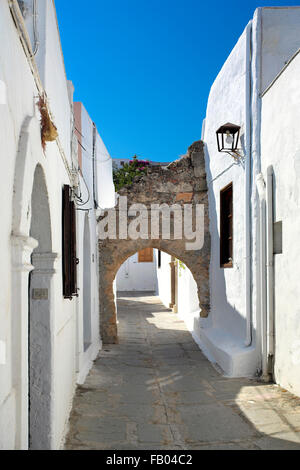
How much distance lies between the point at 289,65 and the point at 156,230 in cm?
479

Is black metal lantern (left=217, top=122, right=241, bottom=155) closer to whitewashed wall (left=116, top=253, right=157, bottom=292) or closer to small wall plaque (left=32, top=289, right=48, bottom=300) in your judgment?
small wall plaque (left=32, top=289, right=48, bottom=300)

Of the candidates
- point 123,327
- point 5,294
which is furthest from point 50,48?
point 123,327

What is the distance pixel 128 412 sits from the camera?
17.5ft

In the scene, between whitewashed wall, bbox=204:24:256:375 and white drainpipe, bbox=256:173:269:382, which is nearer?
white drainpipe, bbox=256:173:269:382

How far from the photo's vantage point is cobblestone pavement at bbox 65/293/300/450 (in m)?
4.36

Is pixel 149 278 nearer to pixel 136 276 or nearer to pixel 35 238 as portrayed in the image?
pixel 136 276

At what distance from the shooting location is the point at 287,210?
19.1 ft

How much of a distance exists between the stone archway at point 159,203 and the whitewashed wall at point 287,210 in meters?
3.39

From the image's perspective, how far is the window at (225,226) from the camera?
27.8ft

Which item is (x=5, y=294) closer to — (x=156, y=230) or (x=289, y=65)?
(x=289, y=65)

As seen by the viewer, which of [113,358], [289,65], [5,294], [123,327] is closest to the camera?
[5,294]

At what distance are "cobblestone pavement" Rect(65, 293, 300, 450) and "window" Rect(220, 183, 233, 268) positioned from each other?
190cm

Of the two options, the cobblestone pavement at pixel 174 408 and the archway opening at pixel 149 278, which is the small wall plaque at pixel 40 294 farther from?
the archway opening at pixel 149 278

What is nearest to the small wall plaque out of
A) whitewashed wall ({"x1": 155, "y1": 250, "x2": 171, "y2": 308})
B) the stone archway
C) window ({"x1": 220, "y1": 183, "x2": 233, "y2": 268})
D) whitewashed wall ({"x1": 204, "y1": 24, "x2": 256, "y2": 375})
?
whitewashed wall ({"x1": 204, "y1": 24, "x2": 256, "y2": 375})
